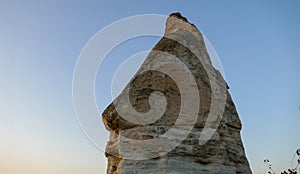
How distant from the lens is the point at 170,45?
9.62m

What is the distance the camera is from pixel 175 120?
8250mm

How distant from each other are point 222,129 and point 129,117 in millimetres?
2517

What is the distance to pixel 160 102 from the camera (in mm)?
8461

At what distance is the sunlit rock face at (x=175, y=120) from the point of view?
7.78m

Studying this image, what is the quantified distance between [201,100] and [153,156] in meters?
2.13

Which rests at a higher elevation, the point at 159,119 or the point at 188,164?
the point at 159,119

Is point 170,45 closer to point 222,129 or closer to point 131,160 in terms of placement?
point 222,129

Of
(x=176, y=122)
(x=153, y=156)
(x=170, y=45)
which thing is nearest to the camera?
(x=153, y=156)

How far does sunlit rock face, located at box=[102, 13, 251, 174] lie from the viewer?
7777mm

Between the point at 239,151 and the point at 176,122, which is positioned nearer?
the point at 176,122

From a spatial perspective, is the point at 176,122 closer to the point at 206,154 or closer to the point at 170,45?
the point at 206,154

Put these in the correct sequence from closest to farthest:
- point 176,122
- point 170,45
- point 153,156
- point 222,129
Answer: point 153,156, point 176,122, point 222,129, point 170,45

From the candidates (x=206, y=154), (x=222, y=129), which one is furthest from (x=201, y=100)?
(x=206, y=154)

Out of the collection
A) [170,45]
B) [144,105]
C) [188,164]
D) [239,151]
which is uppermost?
[170,45]
